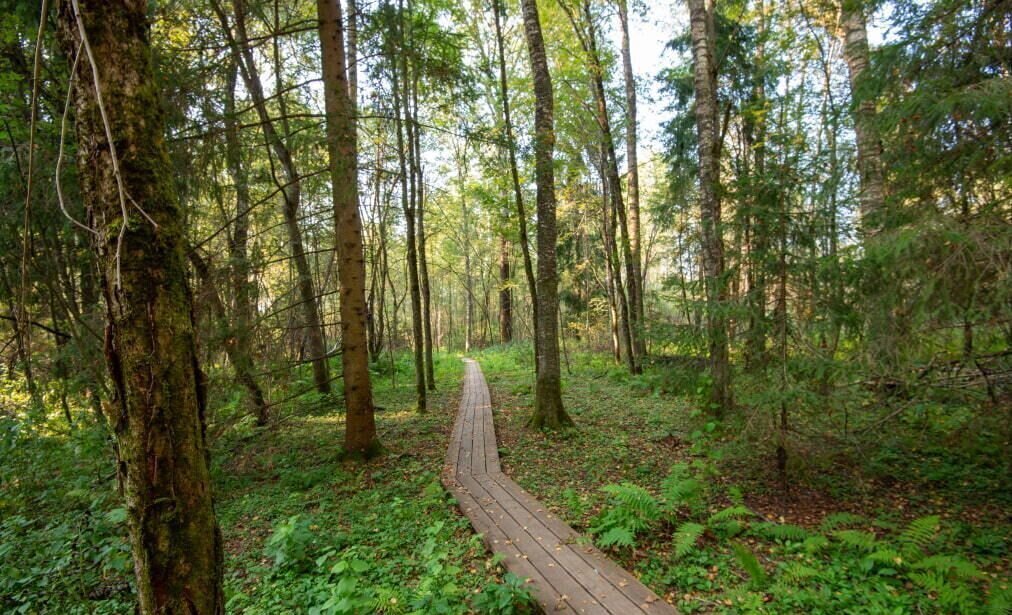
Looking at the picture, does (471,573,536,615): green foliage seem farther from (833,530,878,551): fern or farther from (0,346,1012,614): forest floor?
(833,530,878,551): fern

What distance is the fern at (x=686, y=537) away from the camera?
149 inches

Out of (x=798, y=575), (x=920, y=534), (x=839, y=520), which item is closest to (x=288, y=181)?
(x=798, y=575)

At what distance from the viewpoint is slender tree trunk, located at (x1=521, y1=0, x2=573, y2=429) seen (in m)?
7.59

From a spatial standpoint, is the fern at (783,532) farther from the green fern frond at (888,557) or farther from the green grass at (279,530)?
the green grass at (279,530)

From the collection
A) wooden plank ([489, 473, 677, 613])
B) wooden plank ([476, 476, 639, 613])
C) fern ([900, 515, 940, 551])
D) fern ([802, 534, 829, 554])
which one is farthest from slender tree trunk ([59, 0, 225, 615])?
fern ([900, 515, 940, 551])

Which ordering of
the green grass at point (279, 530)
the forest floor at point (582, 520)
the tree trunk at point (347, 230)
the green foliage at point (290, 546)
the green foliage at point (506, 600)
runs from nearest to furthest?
the green foliage at point (506, 600)
the forest floor at point (582, 520)
the green grass at point (279, 530)
the green foliage at point (290, 546)
the tree trunk at point (347, 230)

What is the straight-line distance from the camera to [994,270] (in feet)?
11.5

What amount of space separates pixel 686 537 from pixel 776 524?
4.07 ft

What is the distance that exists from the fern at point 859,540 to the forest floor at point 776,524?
0.01 meters

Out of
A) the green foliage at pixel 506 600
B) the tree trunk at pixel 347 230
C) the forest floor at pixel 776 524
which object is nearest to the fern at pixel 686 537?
the forest floor at pixel 776 524

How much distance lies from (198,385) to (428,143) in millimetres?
13195

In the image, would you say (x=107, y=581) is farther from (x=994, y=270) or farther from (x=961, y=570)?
(x=994, y=270)

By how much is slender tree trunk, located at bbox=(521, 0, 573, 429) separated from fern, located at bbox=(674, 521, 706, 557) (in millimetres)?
3783

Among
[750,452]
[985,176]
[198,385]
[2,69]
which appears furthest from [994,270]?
[2,69]
